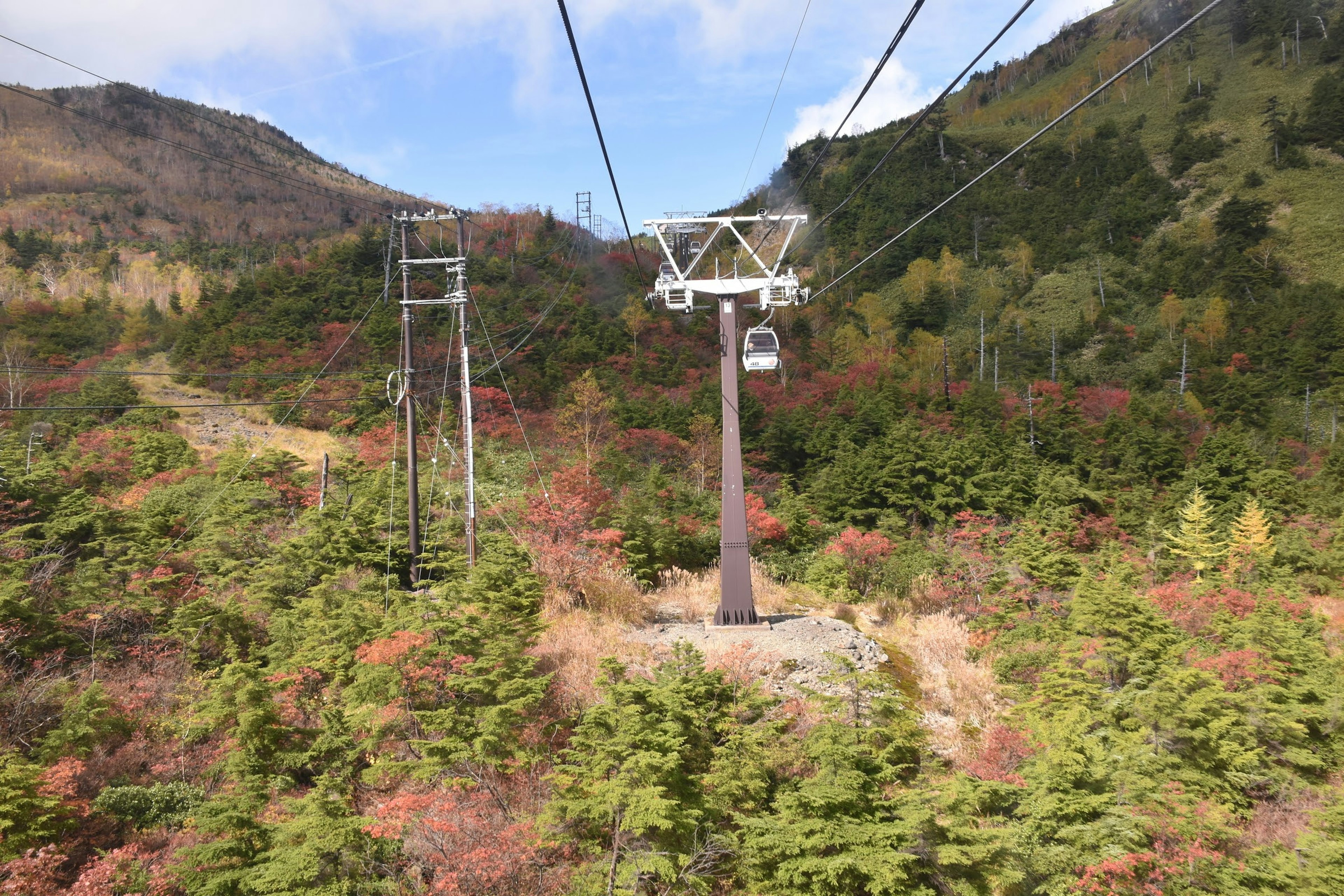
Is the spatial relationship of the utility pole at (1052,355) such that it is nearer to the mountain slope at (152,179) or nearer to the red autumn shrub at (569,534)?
the red autumn shrub at (569,534)

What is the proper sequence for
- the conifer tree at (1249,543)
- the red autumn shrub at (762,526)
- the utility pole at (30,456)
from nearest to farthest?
the utility pole at (30,456) → the red autumn shrub at (762,526) → the conifer tree at (1249,543)

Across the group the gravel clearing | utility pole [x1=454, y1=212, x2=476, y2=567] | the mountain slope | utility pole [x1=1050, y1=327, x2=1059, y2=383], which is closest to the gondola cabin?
the gravel clearing

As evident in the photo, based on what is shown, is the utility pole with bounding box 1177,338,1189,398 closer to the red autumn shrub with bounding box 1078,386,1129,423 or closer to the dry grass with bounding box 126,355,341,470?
the red autumn shrub with bounding box 1078,386,1129,423

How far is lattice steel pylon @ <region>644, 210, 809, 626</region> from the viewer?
12891 mm

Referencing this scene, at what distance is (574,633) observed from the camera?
12.5 meters

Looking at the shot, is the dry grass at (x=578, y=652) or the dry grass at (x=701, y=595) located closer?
the dry grass at (x=578, y=652)

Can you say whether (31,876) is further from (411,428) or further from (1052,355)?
(1052,355)

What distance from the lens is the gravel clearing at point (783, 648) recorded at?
11172 millimetres

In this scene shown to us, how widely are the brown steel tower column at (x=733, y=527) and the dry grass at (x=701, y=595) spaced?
1.26 meters

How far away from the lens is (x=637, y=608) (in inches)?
567

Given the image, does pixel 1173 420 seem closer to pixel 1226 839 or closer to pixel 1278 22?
pixel 1226 839

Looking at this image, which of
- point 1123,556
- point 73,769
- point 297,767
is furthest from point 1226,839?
point 1123,556

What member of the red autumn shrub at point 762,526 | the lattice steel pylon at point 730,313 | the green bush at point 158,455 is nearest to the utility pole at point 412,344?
the lattice steel pylon at point 730,313

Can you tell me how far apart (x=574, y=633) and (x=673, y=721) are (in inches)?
180
